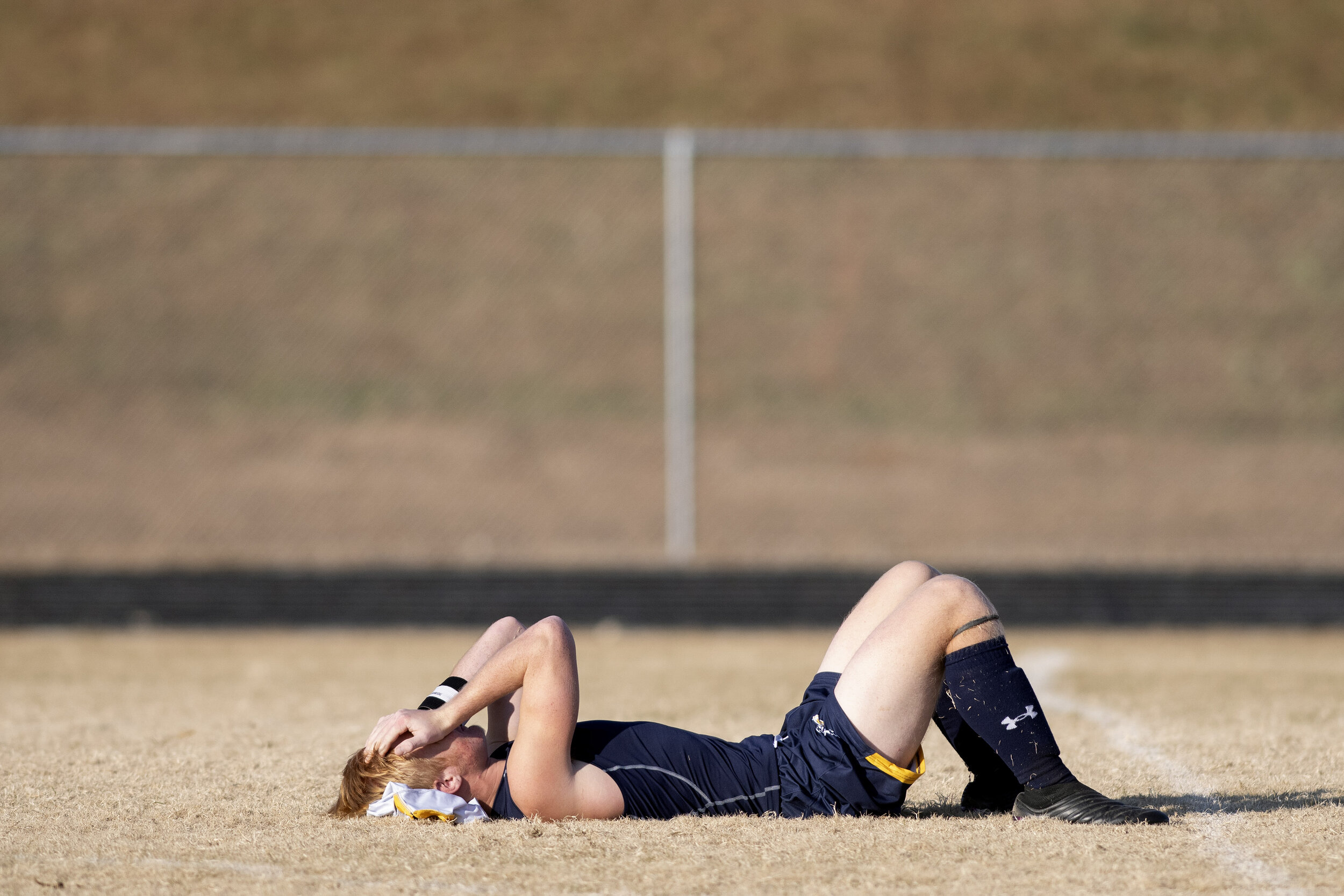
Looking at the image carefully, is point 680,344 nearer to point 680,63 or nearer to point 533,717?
point 533,717

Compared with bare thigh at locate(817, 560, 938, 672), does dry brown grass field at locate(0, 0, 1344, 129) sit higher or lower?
higher

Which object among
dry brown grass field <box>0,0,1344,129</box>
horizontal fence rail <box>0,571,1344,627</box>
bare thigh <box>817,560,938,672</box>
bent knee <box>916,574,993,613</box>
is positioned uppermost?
dry brown grass field <box>0,0,1344,129</box>

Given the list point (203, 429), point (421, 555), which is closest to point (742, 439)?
point (421, 555)

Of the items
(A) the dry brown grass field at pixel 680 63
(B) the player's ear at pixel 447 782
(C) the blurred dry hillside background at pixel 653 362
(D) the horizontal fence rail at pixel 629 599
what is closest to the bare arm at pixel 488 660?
(B) the player's ear at pixel 447 782

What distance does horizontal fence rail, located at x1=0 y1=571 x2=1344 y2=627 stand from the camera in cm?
962

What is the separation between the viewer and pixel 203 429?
13328 mm

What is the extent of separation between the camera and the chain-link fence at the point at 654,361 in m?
11.9

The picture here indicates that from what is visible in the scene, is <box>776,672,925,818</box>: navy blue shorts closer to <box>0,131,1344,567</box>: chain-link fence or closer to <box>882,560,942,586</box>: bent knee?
<box>882,560,942,586</box>: bent knee

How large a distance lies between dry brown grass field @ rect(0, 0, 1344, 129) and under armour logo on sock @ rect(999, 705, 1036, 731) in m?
16.2

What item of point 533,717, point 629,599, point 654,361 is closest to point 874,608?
point 533,717

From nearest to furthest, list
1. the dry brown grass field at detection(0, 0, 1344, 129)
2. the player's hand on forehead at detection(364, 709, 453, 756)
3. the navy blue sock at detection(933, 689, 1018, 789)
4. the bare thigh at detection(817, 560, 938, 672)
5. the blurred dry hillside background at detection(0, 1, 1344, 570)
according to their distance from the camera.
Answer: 1. the player's hand on forehead at detection(364, 709, 453, 756)
2. the navy blue sock at detection(933, 689, 1018, 789)
3. the bare thigh at detection(817, 560, 938, 672)
4. the blurred dry hillside background at detection(0, 1, 1344, 570)
5. the dry brown grass field at detection(0, 0, 1344, 129)

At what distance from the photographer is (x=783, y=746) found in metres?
3.95

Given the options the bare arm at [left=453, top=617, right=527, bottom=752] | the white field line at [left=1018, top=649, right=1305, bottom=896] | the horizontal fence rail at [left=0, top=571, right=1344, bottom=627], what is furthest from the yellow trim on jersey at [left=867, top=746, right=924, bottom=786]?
the horizontal fence rail at [left=0, top=571, right=1344, bottom=627]

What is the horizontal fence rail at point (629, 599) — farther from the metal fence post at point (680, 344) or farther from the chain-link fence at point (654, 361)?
the chain-link fence at point (654, 361)
